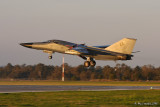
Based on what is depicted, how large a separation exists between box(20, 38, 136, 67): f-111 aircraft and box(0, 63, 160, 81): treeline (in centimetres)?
3627

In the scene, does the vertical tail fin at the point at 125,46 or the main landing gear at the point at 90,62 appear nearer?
the vertical tail fin at the point at 125,46

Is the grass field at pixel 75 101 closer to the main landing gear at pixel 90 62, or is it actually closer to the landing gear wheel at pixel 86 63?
the landing gear wheel at pixel 86 63

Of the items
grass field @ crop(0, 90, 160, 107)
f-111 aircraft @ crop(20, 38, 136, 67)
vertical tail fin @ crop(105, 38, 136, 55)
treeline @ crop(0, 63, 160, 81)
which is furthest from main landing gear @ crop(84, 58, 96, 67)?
treeline @ crop(0, 63, 160, 81)

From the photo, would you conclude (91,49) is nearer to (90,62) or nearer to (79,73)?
(90,62)

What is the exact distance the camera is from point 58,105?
864 inches

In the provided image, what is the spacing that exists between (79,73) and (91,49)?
48.7 m

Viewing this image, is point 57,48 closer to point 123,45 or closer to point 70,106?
point 123,45

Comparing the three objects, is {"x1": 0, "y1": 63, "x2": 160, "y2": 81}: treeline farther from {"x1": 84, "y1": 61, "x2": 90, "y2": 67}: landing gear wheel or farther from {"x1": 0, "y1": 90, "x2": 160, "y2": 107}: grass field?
{"x1": 0, "y1": 90, "x2": 160, "y2": 107}: grass field

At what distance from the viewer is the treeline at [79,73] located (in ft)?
268

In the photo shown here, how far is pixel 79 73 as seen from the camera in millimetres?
90688

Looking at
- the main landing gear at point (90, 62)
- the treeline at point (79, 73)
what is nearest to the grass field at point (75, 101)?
the main landing gear at point (90, 62)

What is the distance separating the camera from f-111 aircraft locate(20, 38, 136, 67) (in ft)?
134

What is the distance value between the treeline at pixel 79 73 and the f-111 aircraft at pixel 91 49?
36269 mm

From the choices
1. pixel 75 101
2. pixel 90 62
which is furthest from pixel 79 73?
pixel 75 101
